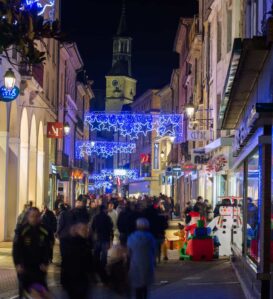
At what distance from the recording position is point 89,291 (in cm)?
998

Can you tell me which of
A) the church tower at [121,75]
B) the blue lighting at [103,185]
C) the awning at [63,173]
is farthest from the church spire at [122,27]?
the awning at [63,173]

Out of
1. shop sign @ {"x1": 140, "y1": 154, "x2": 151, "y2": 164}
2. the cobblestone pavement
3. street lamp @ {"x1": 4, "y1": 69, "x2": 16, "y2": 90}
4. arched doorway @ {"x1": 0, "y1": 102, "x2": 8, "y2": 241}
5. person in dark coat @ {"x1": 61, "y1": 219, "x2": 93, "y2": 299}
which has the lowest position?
the cobblestone pavement

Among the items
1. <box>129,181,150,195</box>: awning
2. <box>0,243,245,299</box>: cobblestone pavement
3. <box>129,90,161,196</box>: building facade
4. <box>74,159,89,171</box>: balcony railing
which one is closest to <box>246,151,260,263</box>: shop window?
<box>0,243,245,299</box>: cobblestone pavement

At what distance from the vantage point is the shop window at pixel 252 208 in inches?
524

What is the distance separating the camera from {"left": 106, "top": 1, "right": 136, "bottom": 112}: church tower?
154625mm

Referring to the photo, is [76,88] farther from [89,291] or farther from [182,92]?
[89,291]

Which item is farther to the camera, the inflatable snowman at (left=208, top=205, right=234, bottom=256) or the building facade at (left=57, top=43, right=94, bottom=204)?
the building facade at (left=57, top=43, right=94, bottom=204)

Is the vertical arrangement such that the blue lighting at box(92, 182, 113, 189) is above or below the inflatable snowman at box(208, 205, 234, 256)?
above

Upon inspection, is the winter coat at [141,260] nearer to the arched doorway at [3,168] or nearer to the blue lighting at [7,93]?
the blue lighting at [7,93]

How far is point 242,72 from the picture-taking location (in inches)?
543

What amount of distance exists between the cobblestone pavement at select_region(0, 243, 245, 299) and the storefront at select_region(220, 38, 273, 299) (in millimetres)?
510

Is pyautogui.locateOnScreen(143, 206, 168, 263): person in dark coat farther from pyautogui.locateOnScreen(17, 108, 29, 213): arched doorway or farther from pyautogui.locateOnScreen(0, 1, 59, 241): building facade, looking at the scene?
pyautogui.locateOnScreen(17, 108, 29, 213): arched doorway

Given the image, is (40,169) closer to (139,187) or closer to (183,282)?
(183,282)

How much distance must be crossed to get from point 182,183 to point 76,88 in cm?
A: 1493
